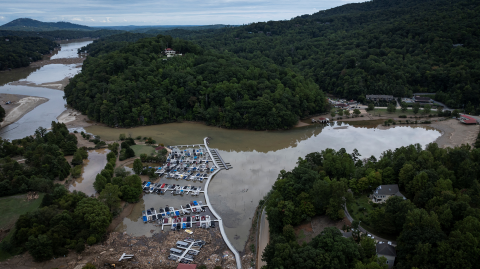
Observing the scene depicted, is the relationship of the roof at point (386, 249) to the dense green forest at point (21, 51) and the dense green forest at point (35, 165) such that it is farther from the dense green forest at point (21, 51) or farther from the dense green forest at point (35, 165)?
the dense green forest at point (21, 51)

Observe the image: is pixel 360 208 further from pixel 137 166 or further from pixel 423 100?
pixel 423 100

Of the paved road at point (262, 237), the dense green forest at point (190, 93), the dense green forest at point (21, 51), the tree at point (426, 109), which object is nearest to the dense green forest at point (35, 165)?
the dense green forest at point (190, 93)

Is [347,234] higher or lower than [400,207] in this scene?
lower

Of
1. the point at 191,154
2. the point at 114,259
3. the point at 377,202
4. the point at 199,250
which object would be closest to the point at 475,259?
the point at 377,202

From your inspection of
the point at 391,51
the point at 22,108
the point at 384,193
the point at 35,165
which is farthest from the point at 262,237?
the point at 391,51

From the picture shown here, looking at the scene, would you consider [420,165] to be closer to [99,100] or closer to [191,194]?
[191,194]

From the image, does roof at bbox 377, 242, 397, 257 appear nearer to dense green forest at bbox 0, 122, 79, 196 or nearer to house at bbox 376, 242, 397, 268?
house at bbox 376, 242, 397, 268

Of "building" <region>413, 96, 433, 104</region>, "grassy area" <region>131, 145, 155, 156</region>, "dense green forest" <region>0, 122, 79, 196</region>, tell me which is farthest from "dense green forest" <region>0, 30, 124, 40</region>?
"building" <region>413, 96, 433, 104</region>
